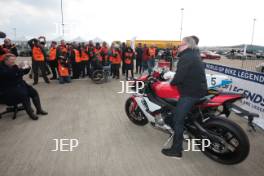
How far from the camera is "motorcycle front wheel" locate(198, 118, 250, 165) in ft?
9.32

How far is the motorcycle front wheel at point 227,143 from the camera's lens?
284 cm

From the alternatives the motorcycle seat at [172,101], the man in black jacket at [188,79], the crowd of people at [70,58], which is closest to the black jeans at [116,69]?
the crowd of people at [70,58]

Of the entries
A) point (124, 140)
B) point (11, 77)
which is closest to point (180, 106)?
point (124, 140)

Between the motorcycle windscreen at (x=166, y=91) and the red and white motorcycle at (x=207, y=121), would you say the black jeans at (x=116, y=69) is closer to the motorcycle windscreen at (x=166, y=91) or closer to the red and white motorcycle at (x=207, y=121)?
the red and white motorcycle at (x=207, y=121)

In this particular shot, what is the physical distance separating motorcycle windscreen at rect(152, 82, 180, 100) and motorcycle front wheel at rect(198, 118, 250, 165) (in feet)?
2.30

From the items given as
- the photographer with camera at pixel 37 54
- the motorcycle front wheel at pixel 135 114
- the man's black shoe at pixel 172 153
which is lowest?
the man's black shoe at pixel 172 153

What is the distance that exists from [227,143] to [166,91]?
1.27 meters

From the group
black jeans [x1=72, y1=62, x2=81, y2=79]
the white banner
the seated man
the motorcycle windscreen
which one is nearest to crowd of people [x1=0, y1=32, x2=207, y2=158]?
the seated man

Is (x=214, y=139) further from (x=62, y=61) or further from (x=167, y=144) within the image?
(x=62, y=61)

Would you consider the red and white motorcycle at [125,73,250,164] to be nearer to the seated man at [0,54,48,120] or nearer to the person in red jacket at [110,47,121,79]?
the seated man at [0,54,48,120]

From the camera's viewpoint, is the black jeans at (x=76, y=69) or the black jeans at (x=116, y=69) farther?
the black jeans at (x=116, y=69)

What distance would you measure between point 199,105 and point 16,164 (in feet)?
10.0

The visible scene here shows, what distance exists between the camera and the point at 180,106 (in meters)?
3.05

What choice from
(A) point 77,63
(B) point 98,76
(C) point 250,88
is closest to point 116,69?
(B) point 98,76
